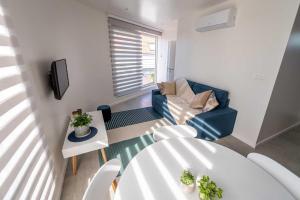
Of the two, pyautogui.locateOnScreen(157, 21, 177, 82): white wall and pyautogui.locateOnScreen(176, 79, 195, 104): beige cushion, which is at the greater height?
pyautogui.locateOnScreen(157, 21, 177, 82): white wall

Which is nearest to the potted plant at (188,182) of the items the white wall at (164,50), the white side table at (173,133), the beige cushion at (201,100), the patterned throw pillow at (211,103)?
the white side table at (173,133)

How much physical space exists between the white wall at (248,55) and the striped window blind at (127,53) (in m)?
1.84

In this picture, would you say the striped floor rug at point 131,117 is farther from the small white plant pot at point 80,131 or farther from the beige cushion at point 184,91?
the small white plant pot at point 80,131

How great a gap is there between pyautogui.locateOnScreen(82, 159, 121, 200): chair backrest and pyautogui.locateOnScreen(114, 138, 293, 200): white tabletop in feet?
0.28

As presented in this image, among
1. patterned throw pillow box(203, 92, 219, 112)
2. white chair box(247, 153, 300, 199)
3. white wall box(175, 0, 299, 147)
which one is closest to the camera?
white chair box(247, 153, 300, 199)

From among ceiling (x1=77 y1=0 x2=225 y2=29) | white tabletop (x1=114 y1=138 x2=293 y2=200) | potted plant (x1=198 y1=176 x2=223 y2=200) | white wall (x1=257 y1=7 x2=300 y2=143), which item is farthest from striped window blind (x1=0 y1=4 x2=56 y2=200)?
white wall (x1=257 y1=7 x2=300 y2=143)

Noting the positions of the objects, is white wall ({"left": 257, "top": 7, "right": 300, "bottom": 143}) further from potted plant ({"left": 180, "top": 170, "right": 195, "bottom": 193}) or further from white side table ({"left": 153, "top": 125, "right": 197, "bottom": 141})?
potted plant ({"left": 180, "top": 170, "right": 195, "bottom": 193})

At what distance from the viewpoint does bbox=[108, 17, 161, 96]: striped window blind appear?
12.1 feet

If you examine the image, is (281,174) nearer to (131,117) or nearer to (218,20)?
(218,20)

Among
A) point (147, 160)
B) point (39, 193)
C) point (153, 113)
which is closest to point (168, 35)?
point (153, 113)

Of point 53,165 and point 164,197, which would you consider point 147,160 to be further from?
point 53,165

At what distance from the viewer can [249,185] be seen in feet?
3.03

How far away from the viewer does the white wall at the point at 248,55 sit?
191 centimetres

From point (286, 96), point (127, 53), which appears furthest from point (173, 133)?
point (127, 53)
